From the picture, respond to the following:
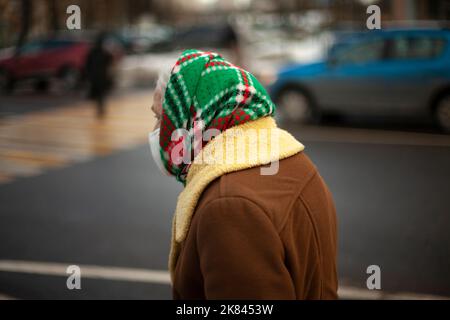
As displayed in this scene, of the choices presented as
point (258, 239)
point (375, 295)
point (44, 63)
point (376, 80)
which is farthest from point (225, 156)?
point (44, 63)

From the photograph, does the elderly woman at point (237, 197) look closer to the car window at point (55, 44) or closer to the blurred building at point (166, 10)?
the blurred building at point (166, 10)

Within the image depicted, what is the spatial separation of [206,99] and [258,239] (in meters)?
0.43

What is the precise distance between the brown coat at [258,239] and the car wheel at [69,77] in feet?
62.1

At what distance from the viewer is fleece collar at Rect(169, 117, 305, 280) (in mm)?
1610

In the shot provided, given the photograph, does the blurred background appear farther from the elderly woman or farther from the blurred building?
the elderly woman

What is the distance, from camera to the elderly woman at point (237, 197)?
1.50 m

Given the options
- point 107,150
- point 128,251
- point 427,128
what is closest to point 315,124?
point 427,128

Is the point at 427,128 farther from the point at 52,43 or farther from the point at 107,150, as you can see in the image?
the point at 52,43

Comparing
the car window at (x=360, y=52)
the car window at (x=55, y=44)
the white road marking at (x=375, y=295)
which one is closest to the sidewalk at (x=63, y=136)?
the car window at (x=360, y=52)

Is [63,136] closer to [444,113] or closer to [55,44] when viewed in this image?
[444,113]

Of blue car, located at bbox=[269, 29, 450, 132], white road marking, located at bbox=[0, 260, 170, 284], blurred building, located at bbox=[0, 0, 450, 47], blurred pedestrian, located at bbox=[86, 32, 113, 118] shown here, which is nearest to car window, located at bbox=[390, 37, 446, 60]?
blue car, located at bbox=[269, 29, 450, 132]

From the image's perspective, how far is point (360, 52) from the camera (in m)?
11.0

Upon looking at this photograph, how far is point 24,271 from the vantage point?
486 cm
